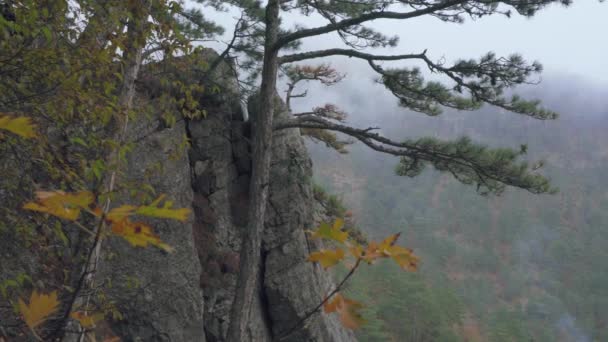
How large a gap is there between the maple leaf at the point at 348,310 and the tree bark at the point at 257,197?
189 inches

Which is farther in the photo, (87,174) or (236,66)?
(236,66)

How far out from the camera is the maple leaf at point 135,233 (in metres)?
0.57

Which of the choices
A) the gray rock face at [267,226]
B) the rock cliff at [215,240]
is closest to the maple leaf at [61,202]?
the rock cliff at [215,240]

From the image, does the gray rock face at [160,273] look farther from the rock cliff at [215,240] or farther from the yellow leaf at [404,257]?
the yellow leaf at [404,257]

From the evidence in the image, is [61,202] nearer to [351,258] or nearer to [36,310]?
[36,310]

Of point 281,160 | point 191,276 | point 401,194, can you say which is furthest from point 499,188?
point 401,194

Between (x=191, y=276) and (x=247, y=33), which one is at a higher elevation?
(x=247, y=33)

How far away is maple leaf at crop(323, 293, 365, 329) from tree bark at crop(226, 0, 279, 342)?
4791 millimetres

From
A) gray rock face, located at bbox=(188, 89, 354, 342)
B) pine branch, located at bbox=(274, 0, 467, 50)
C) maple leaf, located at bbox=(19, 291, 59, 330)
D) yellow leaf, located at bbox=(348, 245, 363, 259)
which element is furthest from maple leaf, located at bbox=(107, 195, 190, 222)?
gray rock face, located at bbox=(188, 89, 354, 342)

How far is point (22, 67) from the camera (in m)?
2.16

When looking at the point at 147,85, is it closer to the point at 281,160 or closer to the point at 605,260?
the point at 281,160

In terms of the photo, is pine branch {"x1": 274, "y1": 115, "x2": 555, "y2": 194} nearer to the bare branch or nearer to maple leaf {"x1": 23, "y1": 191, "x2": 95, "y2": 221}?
the bare branch

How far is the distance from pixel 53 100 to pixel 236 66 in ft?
15.3

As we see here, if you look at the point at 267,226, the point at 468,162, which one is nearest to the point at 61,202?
the point at 468,162
